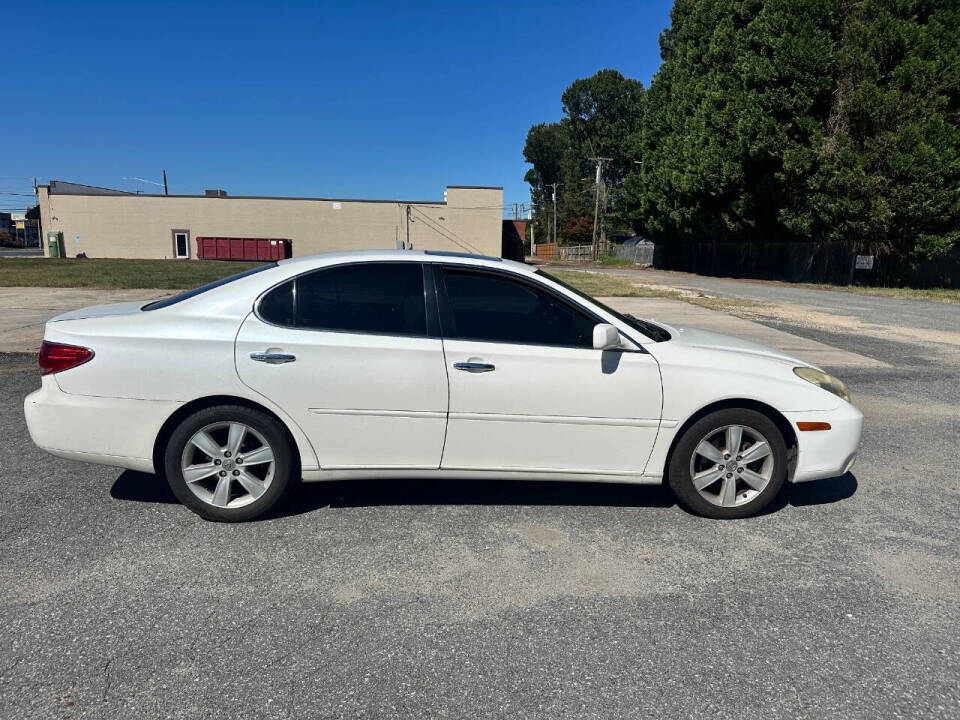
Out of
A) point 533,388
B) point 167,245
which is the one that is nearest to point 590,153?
point 167,245

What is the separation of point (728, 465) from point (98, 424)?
365 centimetres

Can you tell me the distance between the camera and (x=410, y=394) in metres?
3.72

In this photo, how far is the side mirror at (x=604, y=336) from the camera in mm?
3688

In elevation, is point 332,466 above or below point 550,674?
above

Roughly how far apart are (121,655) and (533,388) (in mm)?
2294

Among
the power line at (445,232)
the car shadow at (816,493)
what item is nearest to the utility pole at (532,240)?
the power line at (445,232)

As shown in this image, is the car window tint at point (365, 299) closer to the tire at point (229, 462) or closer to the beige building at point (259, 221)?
the tire at point (229, 462)

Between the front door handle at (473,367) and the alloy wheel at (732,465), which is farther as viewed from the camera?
the alloy wheel at (732,465)

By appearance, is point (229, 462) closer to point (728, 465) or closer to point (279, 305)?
point (279, 305)

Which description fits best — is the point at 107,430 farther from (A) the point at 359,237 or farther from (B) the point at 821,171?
(A) the point at 359,237

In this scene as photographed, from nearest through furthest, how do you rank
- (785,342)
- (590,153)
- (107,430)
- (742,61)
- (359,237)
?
1. (107,430)
2. (785,342)
3. (742,61)
4. (359,237)
5. (590,153)

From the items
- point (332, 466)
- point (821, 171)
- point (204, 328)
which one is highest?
point (821, 171)

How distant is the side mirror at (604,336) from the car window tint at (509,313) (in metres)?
0.18

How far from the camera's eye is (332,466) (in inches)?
151
